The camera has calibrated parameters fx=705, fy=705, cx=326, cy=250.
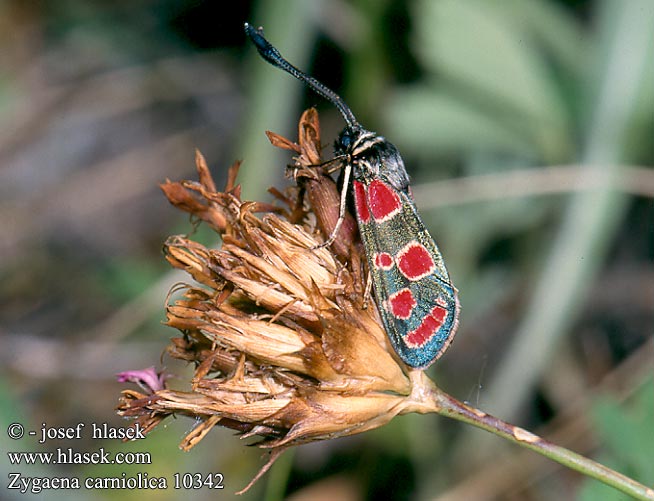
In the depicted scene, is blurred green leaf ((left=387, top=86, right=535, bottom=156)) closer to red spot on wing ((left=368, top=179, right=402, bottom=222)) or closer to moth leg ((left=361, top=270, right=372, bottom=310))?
red spot on wing ((left=368, top=179, right=402, bottom=222))

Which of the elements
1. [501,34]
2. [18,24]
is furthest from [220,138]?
[501,34]

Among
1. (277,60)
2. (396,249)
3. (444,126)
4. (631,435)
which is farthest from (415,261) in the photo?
(444,126)

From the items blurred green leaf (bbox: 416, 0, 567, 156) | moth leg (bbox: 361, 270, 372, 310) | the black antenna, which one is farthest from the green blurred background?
the black antenna

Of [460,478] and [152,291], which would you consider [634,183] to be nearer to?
[460,478]

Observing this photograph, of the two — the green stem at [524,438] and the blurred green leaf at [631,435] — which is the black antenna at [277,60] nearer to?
the green stem at [524,438]

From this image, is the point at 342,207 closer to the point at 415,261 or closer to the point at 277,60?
the point at 415,261

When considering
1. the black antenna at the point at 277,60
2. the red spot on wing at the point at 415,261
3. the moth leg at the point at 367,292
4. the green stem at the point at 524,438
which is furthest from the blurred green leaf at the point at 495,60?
the green stem at the point at 524,438

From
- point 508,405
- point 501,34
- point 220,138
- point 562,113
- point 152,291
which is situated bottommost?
point 508,405
